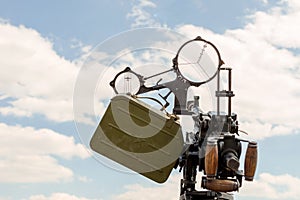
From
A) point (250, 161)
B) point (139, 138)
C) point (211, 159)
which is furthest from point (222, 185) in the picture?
point (139, 138)

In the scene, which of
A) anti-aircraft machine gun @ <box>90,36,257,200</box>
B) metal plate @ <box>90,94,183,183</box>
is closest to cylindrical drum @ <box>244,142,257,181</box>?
anti-aircraft machine gun @ <box>90,36,257,200</box>

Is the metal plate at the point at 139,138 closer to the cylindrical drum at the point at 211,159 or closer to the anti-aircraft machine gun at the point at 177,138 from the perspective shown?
the anti-aircraft machine gun at the point at 177,138

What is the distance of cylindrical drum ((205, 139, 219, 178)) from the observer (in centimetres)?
716

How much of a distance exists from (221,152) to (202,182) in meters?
0.50

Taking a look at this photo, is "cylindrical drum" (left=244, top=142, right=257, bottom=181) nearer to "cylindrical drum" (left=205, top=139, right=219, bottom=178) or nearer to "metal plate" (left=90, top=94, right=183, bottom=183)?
"cylindrical drum" (left=205, top=139, right=219, bottom=178)

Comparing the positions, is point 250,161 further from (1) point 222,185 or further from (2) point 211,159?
(2) point 211,159

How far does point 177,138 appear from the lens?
8.04 metres

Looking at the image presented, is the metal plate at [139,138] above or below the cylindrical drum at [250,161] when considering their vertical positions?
above

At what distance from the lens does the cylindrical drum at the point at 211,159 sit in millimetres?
7163

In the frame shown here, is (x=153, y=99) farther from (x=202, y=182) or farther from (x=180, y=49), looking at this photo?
(x=202, y=182)

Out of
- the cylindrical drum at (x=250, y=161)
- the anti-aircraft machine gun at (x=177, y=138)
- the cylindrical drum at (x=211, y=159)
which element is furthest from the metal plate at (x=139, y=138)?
the cylindrical drum at (x=250, y=161)

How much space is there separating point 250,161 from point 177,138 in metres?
1.11

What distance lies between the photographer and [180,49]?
8.26m

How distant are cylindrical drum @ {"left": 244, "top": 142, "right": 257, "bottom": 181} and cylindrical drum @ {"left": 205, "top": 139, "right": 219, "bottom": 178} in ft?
1.58
